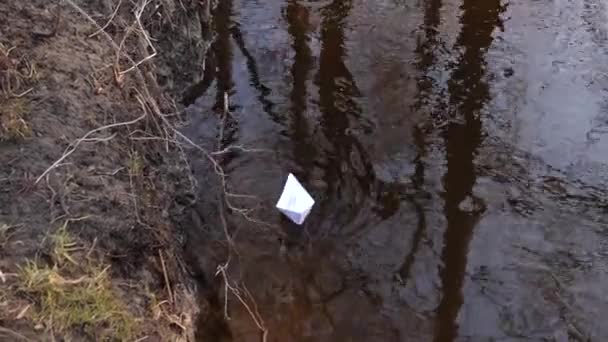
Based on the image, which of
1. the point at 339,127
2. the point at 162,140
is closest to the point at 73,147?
the point at 162,140

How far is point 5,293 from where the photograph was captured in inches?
113

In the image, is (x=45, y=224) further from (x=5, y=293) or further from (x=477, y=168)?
(x=477, y=168)

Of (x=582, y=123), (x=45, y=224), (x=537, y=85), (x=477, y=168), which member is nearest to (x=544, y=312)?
(x=477, y=168)

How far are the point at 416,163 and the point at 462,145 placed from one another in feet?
1.23

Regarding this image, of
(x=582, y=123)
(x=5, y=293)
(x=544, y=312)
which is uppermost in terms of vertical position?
(x=5, y=293)

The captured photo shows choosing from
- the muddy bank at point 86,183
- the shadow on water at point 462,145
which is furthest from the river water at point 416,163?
the muddy bank at point 86,183

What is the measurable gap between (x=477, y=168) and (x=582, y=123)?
91 cm

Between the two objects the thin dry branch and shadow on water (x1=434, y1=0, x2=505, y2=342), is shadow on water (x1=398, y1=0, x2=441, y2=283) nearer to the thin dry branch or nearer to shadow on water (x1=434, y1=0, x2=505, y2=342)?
shadow on water (x1=434, y1=0, x2=505, y2=342)

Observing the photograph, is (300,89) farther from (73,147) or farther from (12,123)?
(12,123)

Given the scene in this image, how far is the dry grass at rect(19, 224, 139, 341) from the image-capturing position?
2932 millimetres

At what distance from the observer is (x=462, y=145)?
16.4 ft

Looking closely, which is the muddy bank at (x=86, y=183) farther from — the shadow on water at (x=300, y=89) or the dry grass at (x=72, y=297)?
the shadow on water at (x=300, y=89)

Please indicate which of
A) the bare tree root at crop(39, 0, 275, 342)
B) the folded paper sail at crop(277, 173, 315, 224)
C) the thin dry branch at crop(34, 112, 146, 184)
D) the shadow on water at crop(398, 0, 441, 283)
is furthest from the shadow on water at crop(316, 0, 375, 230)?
the thin dry branch at crop(34, 112, 146, 184)

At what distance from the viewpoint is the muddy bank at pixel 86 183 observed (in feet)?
9.90
